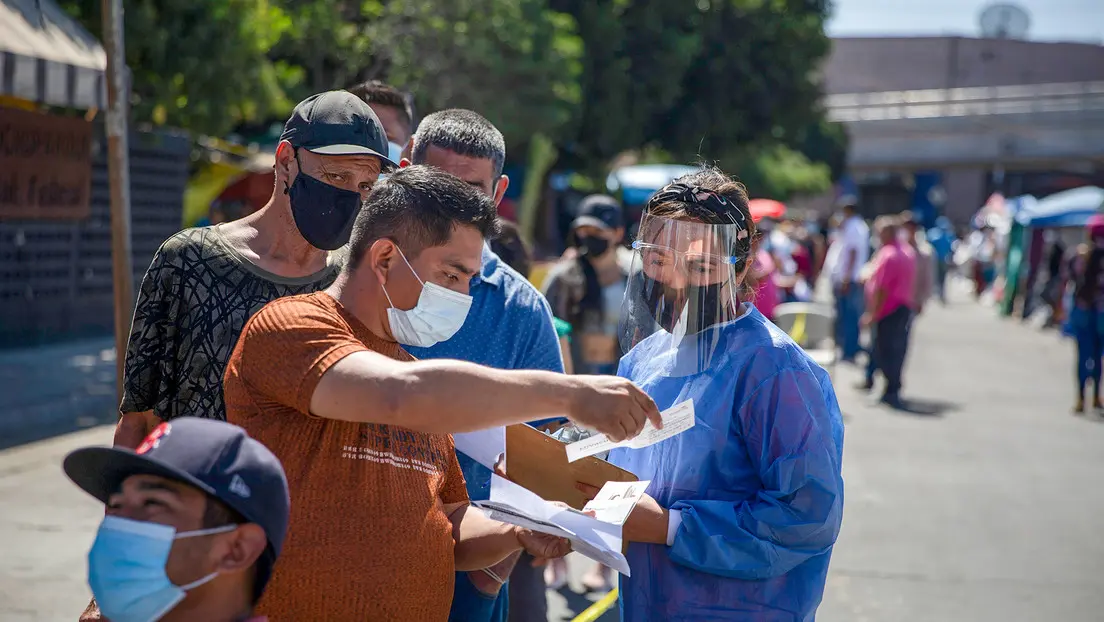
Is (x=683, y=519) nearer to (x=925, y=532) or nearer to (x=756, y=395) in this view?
(x=756, y=395)

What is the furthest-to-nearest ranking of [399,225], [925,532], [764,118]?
[764,118] < [925,532] < [399,225]

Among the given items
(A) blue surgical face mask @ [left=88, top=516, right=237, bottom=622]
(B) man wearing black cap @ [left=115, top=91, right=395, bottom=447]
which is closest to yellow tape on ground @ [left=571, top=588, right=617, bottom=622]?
(B) man wearing black cap @ [left=115, top=91, right=395, bottom=447]

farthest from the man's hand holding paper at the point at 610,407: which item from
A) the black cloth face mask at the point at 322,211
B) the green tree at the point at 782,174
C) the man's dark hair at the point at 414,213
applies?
the green tree at the point at 782,174

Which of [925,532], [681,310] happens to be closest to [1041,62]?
[925,532]

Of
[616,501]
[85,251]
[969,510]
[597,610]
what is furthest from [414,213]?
[85,251]

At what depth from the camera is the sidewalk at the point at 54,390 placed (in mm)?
9500

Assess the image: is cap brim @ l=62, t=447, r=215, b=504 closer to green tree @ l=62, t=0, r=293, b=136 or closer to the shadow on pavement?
green tree @ l=62, t=0, r=293, b=136

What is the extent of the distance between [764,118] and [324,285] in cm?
2775

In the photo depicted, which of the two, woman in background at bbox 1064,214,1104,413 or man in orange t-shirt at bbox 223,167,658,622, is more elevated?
man in orange t-shirt at bbox 223,167,658,622

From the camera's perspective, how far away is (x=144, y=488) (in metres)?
1.78

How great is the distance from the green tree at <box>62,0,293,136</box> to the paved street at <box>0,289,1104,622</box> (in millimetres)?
3604

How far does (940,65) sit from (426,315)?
70009 mm

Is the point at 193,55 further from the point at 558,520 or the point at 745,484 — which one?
the point at 558,520

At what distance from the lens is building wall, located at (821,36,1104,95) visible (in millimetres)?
66875
